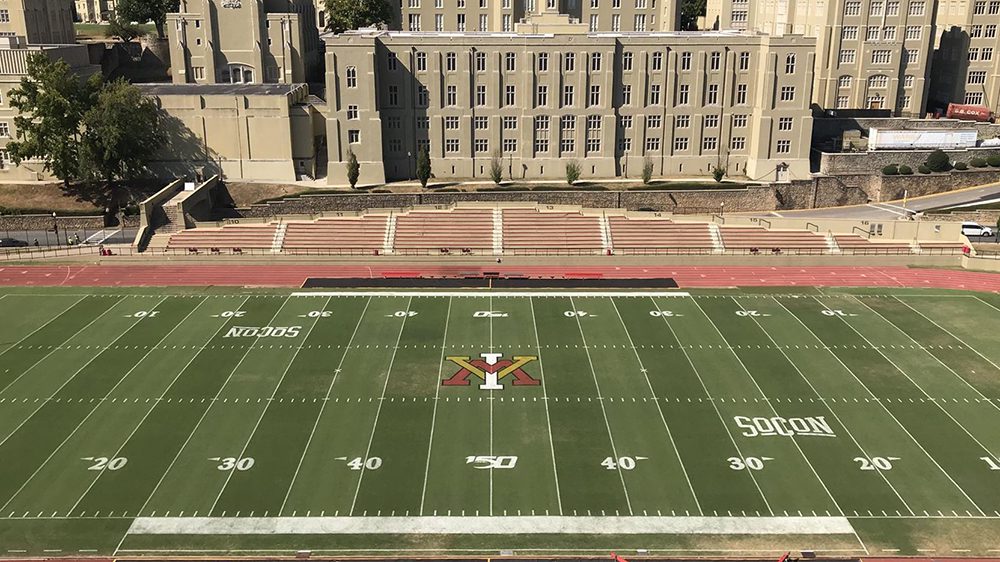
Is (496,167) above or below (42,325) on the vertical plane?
above

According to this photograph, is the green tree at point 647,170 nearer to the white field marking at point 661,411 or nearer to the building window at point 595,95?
the building window at point 595,95

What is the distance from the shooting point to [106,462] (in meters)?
40.6

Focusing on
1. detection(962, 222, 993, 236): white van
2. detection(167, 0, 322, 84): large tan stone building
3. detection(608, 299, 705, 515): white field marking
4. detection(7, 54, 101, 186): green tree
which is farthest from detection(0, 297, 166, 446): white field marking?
detection(962, 222, 993, 236): white van

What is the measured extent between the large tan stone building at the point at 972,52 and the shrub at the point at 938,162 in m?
25.5

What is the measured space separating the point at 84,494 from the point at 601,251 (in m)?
45.7

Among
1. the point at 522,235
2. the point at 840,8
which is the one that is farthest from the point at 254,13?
the point at 840,8

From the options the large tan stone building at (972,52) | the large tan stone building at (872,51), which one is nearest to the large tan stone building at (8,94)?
the large tan stone building at (872,51)

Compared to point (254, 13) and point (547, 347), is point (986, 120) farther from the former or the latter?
point (254, 13)

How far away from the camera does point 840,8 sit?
103250 mm

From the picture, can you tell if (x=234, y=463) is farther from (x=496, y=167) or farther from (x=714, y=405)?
(x=496, y=167)

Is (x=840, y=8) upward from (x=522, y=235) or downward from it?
upward

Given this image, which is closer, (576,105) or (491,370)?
(491,370)

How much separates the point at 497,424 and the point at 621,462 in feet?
22.8

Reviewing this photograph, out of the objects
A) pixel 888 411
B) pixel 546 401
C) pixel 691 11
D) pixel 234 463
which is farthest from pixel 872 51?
pixel 234 463
